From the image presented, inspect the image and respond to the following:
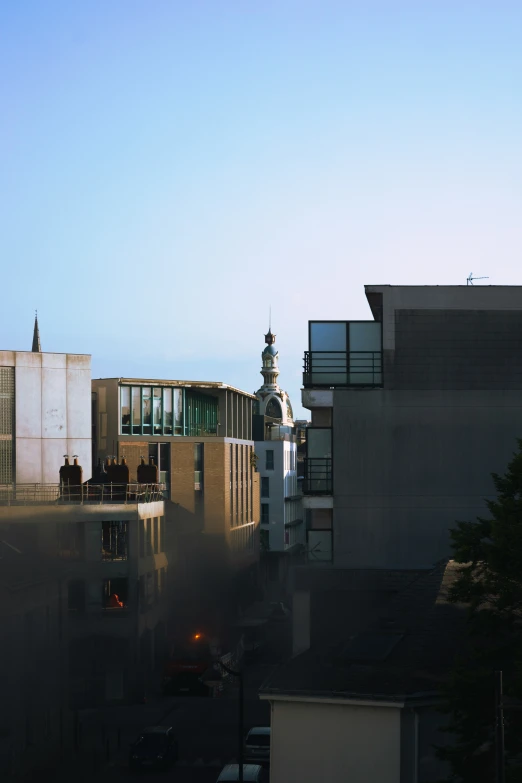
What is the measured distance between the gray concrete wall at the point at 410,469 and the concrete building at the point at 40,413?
95.9ft

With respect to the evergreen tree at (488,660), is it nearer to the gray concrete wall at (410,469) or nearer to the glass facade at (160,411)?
the gray concrete wall at (410,469)

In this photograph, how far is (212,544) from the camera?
7888 cm

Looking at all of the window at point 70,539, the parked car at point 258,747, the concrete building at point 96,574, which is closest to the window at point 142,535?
the concrete building at point 96,574

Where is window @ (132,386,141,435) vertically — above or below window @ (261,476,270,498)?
above

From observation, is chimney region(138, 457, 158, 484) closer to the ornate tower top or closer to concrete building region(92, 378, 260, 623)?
concrete building region(92, 378, 260, 623)

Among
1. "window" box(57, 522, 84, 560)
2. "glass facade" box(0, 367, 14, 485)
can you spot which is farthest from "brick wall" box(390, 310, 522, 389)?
"glass facade" box(0, 367, 14, 485)

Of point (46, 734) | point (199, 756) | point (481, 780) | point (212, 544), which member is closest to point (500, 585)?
point (481, 780)

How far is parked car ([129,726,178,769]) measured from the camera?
35.4 metres

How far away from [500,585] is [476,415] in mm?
17307

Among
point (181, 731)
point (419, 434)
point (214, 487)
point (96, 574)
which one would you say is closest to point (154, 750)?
point (181, 731)

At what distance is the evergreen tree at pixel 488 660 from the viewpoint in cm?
1717

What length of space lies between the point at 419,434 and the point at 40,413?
3096cm

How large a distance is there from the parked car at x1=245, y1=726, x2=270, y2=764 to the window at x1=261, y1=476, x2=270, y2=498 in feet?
291

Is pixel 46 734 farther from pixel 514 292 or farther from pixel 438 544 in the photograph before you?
pixel 514 292
